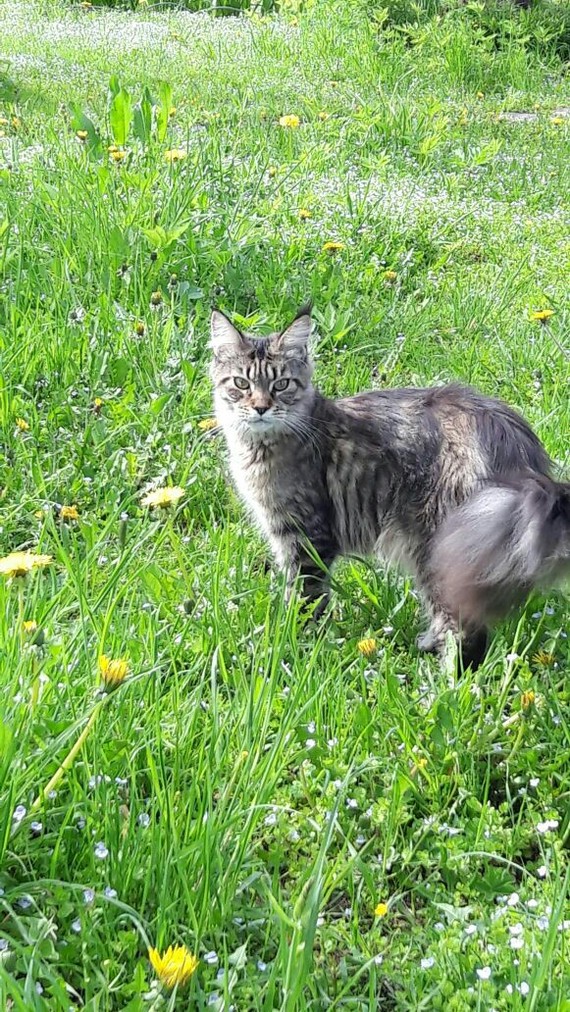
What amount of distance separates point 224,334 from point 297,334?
0.25 metres

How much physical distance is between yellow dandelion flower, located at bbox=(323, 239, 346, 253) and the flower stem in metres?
2.93

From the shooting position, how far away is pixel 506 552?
7.16 feet

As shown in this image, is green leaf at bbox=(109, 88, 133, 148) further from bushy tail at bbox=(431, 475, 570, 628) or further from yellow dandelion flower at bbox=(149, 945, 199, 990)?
yellow dandelion flower at bbox=(149, 945, 199, 990)

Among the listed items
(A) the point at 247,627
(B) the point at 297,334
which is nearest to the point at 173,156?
(B) the point at 297,334

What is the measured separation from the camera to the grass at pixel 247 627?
5.13ft

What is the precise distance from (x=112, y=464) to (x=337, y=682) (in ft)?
4.03

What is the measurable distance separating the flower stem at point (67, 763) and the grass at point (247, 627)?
0.5 inches

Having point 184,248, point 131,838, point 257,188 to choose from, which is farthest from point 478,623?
point 257,188

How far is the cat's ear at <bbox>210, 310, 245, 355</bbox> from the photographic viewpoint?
3119mm

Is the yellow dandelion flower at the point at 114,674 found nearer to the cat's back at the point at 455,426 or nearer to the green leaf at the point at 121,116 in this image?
the cat's back at the point at 455,426

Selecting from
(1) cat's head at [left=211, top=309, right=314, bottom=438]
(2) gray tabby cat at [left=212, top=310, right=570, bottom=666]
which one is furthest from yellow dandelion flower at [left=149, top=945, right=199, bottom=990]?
(1) cat's head at [left=211, top=309, right=314, bottom=438]

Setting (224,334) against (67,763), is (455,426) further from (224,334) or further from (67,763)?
(67,763)

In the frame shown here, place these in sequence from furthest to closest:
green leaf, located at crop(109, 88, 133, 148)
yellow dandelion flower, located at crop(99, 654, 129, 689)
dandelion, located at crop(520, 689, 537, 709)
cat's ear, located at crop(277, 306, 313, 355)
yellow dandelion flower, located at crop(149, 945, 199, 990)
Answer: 1. green leaf, located at crop(109, 88, 133, 148)
2. cat's ear, located at crop(277, 306, 313, 355)
3. dandelion, located at crop(520, 689, 537, 709)
4. yellow dandelion flower, located at crop(99, 654, 129, 689)
5. yellow dandelion flower, located at crop(149, 945, 199, 990)

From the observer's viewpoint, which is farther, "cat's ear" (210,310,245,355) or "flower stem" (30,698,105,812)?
"cat's ear" (210,310,245,355)
